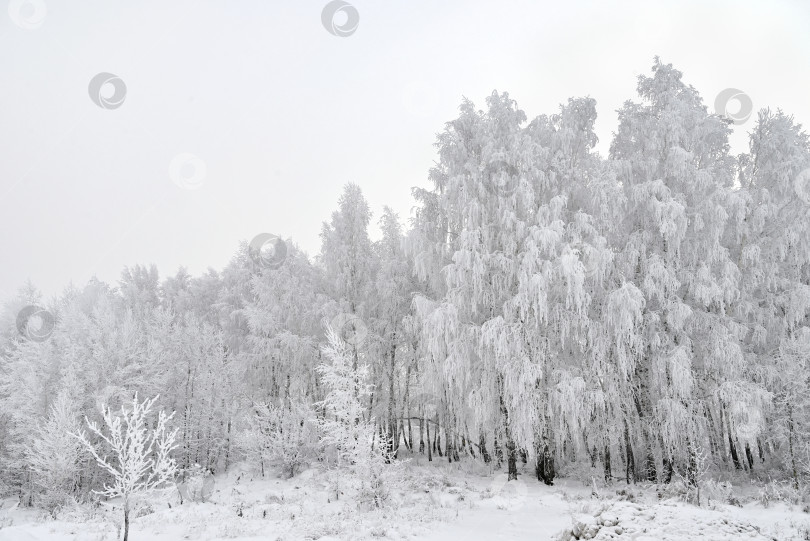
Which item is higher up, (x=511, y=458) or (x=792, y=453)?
(x=792, y=453)

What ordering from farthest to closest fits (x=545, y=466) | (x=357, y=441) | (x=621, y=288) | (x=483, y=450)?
(x=483, y=450) < (x=545, y=466) < (x=621, y=288) < (x=357, y=441)

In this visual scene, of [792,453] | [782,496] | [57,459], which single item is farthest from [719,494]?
[57,459]

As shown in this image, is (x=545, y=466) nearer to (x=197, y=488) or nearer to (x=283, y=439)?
(x=283, y=439)

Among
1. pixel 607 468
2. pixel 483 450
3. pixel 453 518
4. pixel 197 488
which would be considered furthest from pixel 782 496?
pixel 197 488

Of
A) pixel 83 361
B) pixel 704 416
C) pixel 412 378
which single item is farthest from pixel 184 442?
pixel 704 416

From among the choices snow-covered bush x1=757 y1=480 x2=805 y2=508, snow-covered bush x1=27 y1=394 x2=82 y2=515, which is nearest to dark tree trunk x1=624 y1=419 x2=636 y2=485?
snow-covered bush x1=757 y1=480 x2=805 y2=508

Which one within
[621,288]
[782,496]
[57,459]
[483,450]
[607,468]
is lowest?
[483,450]

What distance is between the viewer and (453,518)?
10.7 meters

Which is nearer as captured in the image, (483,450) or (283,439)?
(283,439)

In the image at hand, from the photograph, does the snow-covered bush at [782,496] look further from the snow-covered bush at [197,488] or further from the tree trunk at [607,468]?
the snow-covered bush at [197,488]

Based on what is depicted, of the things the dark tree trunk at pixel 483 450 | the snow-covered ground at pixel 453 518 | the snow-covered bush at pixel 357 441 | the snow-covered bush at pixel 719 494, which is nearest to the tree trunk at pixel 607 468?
the snow-covered ground at pixel 453 518

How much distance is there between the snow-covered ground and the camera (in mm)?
7809

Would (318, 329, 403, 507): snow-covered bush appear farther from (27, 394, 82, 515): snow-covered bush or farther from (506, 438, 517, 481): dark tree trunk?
(27, 394, 82, 515): snow-covered bush

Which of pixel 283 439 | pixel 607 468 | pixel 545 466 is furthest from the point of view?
pixel 283 439
